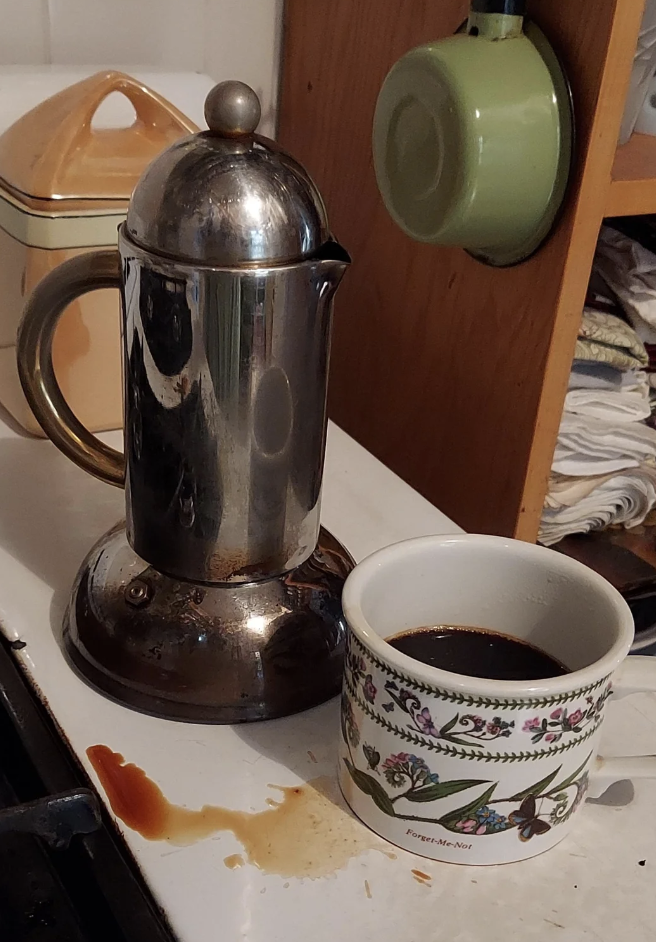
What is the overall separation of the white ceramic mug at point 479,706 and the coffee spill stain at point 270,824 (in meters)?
0.01

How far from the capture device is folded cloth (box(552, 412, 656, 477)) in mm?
685

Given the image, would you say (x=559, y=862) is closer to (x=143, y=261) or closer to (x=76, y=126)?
(x=143, y=261)

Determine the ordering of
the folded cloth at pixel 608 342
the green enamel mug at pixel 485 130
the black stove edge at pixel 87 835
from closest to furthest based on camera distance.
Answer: the black stove edge at pixel 87 835 < the green enamel mug at pixel 485 130 < the folded cloth at pixel 608 342

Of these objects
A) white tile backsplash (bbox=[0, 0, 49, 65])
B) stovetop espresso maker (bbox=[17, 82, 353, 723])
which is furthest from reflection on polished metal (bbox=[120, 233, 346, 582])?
white tile backsplash (bbox=[0, 0, 49, 65])

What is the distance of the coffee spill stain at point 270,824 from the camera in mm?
372

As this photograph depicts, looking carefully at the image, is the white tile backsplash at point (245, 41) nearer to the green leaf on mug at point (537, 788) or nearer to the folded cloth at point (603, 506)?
the folded cloth at point (603, 506)

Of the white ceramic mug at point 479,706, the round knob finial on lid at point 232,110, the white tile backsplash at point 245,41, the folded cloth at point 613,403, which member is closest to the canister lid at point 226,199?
the round knob finial on lid at point 232,110

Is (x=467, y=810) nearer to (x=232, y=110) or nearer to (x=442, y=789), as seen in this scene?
(x=442, y=789)

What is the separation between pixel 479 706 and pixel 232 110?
0.80 ft

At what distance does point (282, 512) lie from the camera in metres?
0.43

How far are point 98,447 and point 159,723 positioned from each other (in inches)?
5.5

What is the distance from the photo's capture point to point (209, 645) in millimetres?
429

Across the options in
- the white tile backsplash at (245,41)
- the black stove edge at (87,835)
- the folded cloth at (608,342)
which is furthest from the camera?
the white tile backsplash at (245,41)

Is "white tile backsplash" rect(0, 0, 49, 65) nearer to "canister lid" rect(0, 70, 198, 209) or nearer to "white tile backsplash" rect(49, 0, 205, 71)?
"white tile backsplash" rect(49, 0, 205, 71)
